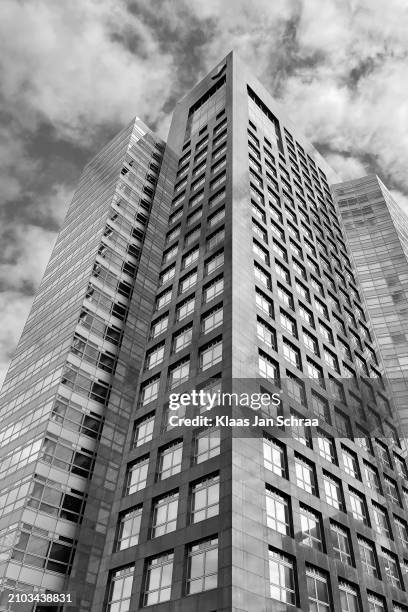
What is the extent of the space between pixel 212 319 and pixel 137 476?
40.8ft

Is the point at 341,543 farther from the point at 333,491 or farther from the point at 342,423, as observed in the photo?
the point at 342,423

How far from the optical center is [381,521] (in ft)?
131

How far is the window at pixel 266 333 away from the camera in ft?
130

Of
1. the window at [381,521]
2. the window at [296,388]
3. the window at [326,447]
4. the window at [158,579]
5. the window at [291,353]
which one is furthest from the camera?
the window at [291,353]

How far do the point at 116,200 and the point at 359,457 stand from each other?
37.8m

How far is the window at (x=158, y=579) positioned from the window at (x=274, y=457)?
7705 millimetres

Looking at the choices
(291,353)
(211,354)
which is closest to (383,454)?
(291,353)

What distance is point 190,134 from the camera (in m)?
69.1

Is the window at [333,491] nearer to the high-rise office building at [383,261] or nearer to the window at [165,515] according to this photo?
the window at [165,515]

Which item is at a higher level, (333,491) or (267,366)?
(267,366)

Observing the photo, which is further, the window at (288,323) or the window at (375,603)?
the window at (288,323)

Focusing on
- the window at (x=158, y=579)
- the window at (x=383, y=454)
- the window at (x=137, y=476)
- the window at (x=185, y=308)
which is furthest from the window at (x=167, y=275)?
the window at (x=158, y=579)

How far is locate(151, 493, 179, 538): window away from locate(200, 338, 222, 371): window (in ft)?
29.7

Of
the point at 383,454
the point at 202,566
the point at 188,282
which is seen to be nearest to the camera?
the point at 202,566
